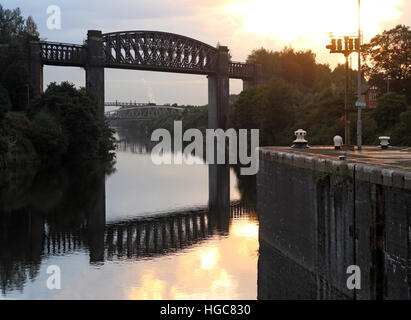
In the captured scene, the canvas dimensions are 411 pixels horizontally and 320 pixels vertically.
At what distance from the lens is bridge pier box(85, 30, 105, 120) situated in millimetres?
101750

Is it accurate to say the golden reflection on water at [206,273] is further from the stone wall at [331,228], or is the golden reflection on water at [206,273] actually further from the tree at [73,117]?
the tree at [73,117]

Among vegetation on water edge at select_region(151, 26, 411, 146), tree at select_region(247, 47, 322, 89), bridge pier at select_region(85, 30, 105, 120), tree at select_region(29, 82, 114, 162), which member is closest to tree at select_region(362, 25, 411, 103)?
vegetation on water edge at select_region(151, 26, 411, 146)

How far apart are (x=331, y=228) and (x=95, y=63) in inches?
3388

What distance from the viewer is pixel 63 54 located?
104688 millimetres

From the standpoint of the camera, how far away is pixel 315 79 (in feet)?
472

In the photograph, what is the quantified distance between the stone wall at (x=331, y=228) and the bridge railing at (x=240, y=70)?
3948 inches

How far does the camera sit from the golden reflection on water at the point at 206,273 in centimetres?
2428

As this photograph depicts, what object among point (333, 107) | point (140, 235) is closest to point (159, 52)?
point (333, 107)

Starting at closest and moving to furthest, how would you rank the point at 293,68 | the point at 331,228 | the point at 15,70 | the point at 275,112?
the point at 331,228
the point at 15,70
the point at 275,112
the point at 293,68

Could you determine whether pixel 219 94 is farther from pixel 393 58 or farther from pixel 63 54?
pixel 393 58

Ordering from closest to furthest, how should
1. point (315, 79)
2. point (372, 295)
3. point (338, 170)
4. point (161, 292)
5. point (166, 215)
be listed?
point (372, 295)
point (338, 170)
point (161, 292)
point (166, 215)
point (315, 79)

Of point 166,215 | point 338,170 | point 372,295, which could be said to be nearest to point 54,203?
point 166,215
